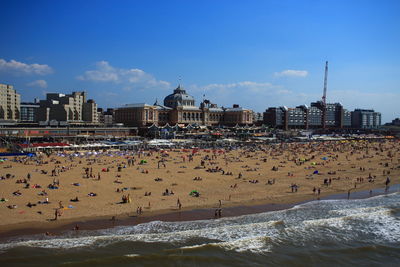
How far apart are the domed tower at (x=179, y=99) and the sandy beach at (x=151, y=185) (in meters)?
66.3

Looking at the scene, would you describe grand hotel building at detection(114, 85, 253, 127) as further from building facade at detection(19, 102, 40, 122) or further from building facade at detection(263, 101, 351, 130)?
building facade at detection(19, 102, 40, 122)

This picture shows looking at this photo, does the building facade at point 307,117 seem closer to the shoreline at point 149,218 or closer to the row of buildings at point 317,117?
the row of buildings at point 317,117

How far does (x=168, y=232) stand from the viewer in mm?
18281

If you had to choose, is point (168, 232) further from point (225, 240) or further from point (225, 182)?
point (225, 182)

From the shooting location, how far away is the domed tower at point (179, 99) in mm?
112806

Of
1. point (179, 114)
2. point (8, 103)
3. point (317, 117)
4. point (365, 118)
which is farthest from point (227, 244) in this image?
point (365, 118)

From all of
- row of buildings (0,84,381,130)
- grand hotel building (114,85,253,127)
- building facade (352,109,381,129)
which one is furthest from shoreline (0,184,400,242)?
building facade (352,109,381,129)

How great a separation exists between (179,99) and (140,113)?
72.2 ft

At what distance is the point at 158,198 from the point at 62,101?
271ft

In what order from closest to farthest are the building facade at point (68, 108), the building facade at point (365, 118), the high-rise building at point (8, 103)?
1. the high-rise building at point (8, 103)
2. the building facade at point (68, 108)
3. the building facade at point (365, 118)

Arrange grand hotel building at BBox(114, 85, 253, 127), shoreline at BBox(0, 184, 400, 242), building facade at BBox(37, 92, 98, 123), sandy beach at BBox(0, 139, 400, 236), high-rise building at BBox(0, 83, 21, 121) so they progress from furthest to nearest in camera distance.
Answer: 1. grand hotel building at BBox(114, 85, 253, 127)
2. building facade at BBox(37, 92, 98, 123)
3. high-rise building at BBox(0, 83, 21, 121)
4. sandy beach at BBox(0, 139, 400, 236)
5. shoreline at BBox(0, 184, 400, 242)

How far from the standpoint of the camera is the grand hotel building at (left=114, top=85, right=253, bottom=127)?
95438 millimetres

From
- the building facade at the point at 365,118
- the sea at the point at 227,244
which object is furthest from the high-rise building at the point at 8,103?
the building facade at the point at 365,118

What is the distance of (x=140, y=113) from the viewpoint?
94062 millimetres
